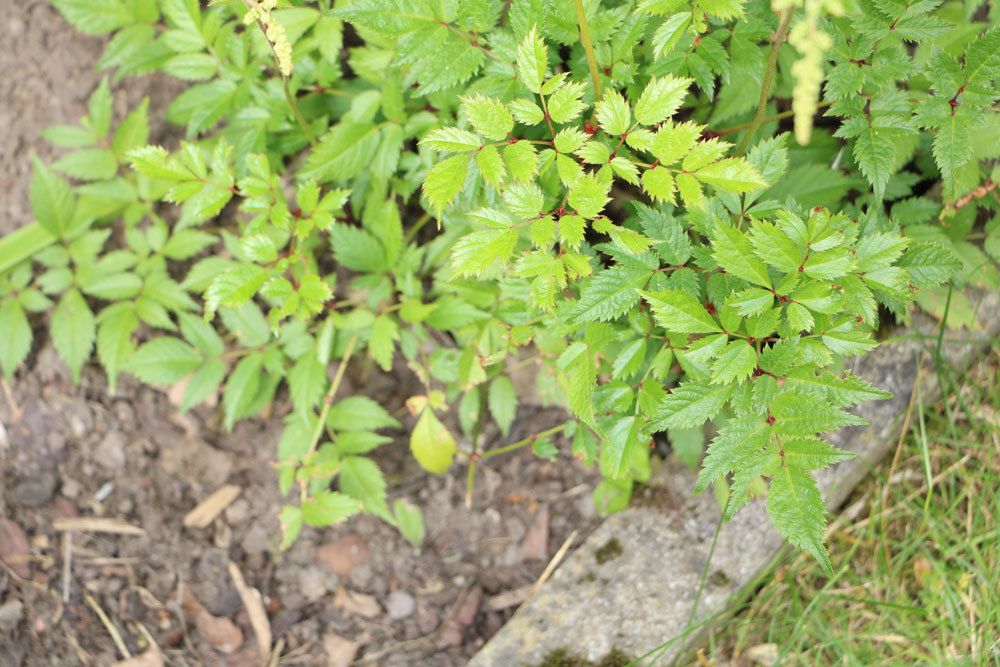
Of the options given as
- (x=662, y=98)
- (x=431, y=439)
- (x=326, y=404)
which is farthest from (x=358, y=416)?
(x=662, y=98)

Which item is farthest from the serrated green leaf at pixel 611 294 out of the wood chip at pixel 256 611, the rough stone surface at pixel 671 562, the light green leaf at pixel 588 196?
the wood chip at pixel 256 611

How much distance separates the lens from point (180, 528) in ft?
8.14

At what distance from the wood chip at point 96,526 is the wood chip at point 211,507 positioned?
0.16m

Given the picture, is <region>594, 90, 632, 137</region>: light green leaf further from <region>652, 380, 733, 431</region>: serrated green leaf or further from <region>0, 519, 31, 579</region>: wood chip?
<region>0, 519, 31, 579</region>: wood chip

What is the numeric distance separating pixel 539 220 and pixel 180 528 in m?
1.72

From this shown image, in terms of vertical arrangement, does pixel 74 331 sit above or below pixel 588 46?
below

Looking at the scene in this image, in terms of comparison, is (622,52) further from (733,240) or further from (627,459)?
(627,459)

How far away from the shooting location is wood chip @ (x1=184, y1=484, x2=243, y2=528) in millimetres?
2484

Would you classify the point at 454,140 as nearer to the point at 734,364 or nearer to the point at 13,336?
the point at 734,364

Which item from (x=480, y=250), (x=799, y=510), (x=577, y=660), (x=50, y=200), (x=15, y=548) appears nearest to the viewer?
(x=799, y=510)

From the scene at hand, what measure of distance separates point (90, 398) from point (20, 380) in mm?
239

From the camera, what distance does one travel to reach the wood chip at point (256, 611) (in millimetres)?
2395

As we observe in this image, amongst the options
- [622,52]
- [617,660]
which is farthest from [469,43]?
[617,660]

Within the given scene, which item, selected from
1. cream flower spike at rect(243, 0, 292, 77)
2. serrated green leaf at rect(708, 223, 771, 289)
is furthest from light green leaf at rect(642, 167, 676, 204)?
cream flower spike at rect(243, 0, 292, 77)
